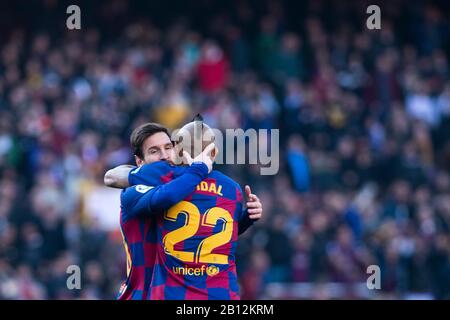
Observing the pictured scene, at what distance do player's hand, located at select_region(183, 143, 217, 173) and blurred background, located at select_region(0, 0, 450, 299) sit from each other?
6901 millimetres

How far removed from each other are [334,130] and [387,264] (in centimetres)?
Result: 296

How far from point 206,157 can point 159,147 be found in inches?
15.8

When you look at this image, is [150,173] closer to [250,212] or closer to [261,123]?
[250,212]

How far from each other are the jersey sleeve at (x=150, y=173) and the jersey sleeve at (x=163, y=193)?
0.21 feet

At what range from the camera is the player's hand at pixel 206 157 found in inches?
304

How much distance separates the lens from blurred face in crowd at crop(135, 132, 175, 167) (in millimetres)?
8016

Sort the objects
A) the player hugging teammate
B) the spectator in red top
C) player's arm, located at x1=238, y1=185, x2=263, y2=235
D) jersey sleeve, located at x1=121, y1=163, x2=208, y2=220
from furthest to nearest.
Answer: the spectator in red top < player's arm, located at x1=238, y1=185, x2=263, y2=235 < the player hugging teammate < jersey sleeve, located at x1=121, y1=163, x2=208, y2=220

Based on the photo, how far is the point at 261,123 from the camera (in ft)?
59.4

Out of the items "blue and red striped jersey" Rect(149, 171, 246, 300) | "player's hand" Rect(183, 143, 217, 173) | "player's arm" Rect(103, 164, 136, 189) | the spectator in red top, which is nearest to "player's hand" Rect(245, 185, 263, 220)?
"blue and red striped jersey" Rect(149, 171, 246, 300)

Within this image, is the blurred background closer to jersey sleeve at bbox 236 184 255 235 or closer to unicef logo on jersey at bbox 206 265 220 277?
jersey sleeve at bbox 236 184 255 235

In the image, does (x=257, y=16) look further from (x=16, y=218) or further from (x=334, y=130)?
(x=16, y=218)

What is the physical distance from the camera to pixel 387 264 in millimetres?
16250

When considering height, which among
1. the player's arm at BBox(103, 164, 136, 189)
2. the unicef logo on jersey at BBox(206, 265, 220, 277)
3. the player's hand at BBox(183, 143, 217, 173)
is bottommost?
the unicef logo on jersey at BBox(206, 265, 220, 277)
